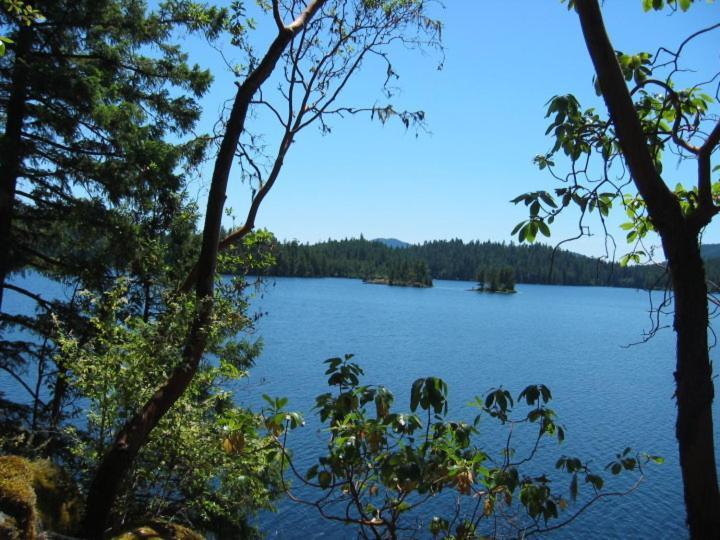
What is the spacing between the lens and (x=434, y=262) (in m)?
177

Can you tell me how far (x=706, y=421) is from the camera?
1.47 metres

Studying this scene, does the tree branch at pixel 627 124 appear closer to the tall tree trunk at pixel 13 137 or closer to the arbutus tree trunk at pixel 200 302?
the arbutus tree trunk at pixel 200 302

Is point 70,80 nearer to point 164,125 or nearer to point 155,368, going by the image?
point 164,125

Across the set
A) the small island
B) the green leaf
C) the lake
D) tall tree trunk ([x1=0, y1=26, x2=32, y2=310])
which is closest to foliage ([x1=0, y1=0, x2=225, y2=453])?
tall tree trunk ([x1=0, y1=26, x2=32, y2=310])

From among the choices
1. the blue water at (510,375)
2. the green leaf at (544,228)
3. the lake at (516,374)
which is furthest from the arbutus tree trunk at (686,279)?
the lake at (516,374)

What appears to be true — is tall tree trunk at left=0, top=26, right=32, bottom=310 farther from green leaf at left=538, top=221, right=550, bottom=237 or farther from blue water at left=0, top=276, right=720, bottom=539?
green leaf at left=538, top=221, right=550, bottom=237

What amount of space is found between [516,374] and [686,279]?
27760mm

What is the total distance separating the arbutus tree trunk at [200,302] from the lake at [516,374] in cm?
197

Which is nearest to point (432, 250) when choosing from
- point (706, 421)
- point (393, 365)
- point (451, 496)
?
point (393, 365)

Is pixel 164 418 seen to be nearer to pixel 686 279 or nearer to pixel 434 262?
pixel 686 279

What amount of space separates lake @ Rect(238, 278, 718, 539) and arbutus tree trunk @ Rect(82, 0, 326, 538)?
6.48 ft

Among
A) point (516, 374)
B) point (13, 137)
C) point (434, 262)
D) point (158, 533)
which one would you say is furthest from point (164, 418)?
point (434, 262)

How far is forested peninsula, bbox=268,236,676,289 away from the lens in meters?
131

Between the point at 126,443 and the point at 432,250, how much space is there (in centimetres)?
18668
